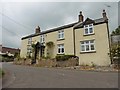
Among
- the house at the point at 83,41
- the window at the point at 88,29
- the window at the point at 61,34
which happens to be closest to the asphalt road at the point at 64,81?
the house at the point at 83,41

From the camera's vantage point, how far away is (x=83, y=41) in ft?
85.0

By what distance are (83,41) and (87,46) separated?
122cm

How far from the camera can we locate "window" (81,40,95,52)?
24.5 metres

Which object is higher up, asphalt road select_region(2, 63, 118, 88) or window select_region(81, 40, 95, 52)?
window select_region(81, 40, 95, 52)

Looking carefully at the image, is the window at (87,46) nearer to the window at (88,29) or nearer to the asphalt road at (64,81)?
the window at (88,29)

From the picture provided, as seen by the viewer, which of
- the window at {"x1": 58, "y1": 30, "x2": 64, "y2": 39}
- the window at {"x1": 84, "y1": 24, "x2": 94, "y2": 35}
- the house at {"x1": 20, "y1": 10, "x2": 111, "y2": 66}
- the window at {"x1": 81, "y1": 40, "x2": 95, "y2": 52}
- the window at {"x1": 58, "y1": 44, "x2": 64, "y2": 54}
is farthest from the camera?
the window at {"x1": 58, "y1": 30, "x2": 64, "y2": 39}

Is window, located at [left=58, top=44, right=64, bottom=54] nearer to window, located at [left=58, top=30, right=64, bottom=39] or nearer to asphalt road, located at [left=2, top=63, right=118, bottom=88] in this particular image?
window, located at [left=58, top=30, right=64, bottom=39]

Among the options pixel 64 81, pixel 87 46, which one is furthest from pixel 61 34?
pixel 64 81

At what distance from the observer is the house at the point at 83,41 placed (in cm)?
2309

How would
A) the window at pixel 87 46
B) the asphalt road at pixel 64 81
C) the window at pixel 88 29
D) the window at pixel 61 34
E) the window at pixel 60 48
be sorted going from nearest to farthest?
the asphalt road at pixel 64 81 < the window at pixel 87 46 < the window at pixel 88 29 < the window at pixel 60 48 < the window at pixel 61 34

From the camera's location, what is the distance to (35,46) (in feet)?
109

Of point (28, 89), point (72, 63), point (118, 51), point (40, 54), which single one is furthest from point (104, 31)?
point (28, 89)

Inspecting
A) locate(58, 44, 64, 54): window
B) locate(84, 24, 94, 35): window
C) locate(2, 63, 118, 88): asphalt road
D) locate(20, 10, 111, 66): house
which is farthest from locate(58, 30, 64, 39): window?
locate(2, 63, 118, 88): asphalt road

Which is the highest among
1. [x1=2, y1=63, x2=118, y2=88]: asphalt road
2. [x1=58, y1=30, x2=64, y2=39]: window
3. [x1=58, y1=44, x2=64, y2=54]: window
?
[x1=58, y1=30, x2=64, y2=39]: window
